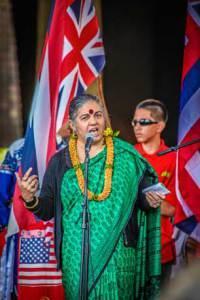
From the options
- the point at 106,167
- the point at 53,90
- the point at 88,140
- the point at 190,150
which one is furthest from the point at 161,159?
the point at 88,140

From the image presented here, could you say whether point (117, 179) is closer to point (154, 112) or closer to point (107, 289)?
point (107, 289)

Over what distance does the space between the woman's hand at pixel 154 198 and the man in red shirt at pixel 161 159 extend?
3.42ft

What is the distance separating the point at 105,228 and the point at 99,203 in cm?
16

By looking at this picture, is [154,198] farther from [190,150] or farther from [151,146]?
[151,146]

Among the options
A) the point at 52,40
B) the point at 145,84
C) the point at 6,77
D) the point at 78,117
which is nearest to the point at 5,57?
the point at 6,77

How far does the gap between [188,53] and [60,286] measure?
1.95 m

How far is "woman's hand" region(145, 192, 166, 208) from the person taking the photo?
3857 mm

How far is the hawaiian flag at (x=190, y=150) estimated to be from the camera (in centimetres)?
477

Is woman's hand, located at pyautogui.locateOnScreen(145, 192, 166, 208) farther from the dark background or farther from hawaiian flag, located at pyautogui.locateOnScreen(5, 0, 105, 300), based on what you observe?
the dark background

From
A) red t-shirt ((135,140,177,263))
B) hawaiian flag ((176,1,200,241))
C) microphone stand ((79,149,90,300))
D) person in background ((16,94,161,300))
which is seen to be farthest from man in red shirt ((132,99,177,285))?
microphone stand ((79,149,90,300))

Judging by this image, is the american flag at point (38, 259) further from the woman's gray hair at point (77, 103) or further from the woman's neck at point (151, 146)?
the woman's neck at point (151, 146)

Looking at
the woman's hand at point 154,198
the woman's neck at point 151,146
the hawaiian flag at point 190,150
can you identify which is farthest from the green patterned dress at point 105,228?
the woman's neck at point 151,146

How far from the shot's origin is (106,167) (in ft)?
13.0

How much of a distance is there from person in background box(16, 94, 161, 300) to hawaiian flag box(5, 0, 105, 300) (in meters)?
0.42
